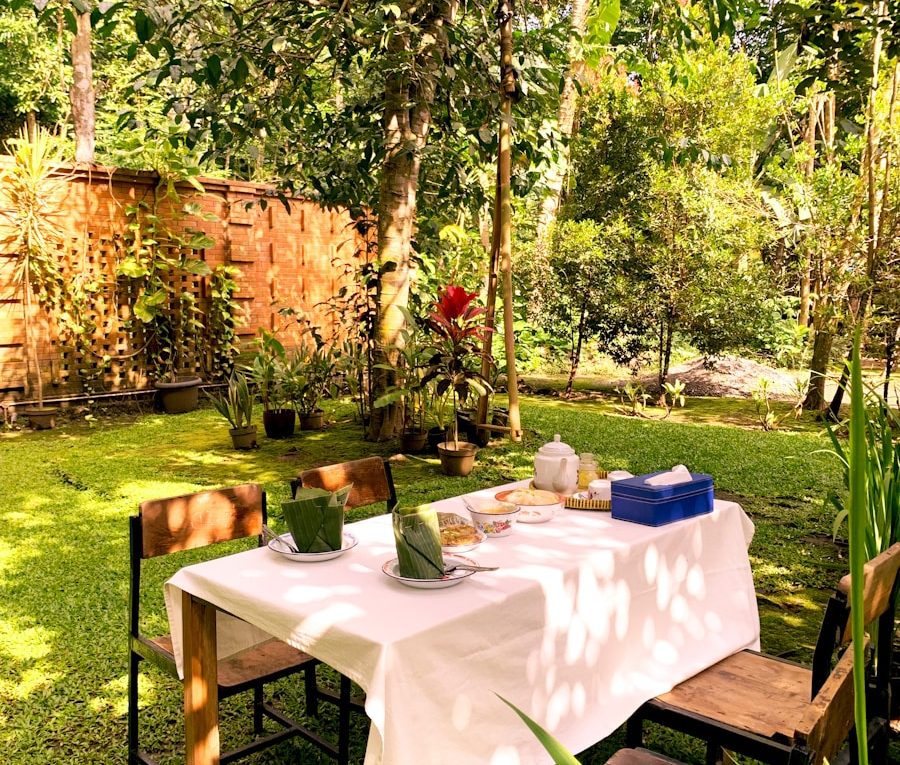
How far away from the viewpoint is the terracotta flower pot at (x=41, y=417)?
25.3ft

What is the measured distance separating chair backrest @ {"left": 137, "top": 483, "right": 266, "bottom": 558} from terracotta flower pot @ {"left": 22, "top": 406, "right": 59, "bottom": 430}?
6099 millimetres

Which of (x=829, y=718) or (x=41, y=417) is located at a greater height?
(x=829, y=718)

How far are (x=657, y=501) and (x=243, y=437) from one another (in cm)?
516

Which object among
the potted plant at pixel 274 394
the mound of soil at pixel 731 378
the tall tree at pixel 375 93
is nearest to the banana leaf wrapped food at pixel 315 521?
the tall tree at pixel 375 93

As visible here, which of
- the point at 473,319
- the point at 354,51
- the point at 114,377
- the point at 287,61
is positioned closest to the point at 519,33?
the point at 354,51

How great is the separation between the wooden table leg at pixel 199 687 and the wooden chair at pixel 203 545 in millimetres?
140

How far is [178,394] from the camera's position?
866cm

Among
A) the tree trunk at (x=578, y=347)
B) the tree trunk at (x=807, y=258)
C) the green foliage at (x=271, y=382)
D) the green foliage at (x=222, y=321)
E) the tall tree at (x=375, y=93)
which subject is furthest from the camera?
the tree trunk at (x=578, y=347)

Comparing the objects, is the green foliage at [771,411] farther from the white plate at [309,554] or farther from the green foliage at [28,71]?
the green foliage at [28,71]

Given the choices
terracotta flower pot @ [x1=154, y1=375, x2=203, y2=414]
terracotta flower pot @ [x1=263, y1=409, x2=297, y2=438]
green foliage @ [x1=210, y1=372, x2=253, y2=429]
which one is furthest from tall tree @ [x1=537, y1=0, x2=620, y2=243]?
terracotta flower pot @ [x1=154, y1=375, x2=203, y2=414]

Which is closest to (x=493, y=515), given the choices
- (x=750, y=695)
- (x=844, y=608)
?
(x=750, y=695)

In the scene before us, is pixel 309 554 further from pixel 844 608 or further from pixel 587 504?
pixel 844 608

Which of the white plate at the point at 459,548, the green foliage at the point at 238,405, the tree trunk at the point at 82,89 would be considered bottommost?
the green foliage at the point at 238,405

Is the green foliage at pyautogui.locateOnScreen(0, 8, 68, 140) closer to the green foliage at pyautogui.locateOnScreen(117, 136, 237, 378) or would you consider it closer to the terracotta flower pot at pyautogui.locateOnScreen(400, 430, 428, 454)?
the green foliage at pyautogui.locateOnScreen(117, 136, 237, 378)
